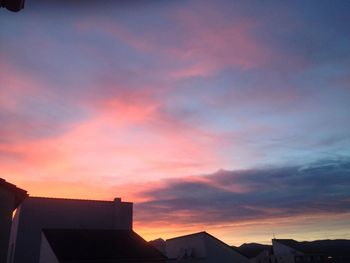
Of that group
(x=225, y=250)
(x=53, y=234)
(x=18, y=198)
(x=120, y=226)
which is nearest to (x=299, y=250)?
(x=225, y=250)

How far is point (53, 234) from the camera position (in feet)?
103

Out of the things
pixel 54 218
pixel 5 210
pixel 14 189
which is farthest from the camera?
pixel 54 218

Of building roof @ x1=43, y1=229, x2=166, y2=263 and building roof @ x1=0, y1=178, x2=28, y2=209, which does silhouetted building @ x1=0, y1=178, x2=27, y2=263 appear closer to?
building roof @ x1=0, y1=178, x2=28, y2=209

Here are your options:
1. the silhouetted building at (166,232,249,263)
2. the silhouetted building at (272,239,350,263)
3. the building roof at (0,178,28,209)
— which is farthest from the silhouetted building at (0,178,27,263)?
the silhouetted building at (272,239,350,263)

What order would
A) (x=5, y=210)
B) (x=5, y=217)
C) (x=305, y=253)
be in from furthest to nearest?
(x=305, y=253), (x=5, y=210), (x=5, y=217)

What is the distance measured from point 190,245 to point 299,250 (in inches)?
1496

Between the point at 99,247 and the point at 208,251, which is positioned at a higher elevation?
the point at 99,247

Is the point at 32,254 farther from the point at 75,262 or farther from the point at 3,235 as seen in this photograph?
the point at 3,235

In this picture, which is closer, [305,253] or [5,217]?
[5,217]

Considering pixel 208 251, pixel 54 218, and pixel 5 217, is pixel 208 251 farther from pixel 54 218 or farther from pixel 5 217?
pixel 5 217

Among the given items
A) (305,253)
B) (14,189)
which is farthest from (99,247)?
(305,253)

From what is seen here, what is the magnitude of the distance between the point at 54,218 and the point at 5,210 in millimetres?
21560

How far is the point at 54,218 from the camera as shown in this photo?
1512 inches

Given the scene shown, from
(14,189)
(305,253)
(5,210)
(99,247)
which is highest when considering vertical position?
(14,189)
